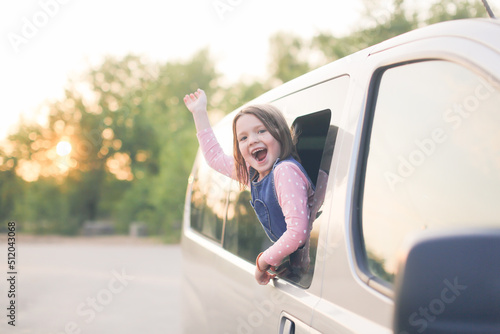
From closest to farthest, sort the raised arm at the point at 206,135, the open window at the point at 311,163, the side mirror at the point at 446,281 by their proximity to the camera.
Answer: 1. the side mirror at the point at 446,281
2. the open window at the point at 311,163
3. the raised arm at the point at 206,135

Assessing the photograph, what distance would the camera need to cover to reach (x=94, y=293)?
9734mm

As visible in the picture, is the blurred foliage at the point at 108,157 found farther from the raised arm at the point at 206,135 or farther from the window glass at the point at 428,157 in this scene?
the window glass at the point at 428,157

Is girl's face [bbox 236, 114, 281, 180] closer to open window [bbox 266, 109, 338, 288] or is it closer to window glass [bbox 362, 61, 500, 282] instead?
open window [bbox 266, 109, 338, 288]

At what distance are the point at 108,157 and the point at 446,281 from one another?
30.2 m

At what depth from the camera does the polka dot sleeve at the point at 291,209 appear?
1.97 m

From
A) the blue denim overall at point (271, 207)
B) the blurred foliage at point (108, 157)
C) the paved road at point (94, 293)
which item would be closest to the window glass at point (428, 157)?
the blue denim overall at point (271, 207)

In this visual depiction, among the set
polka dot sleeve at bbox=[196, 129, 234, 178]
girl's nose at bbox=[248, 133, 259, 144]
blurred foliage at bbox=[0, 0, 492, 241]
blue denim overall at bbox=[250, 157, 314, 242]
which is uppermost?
girl's nose at bbox=[248, 133, 259, 144]

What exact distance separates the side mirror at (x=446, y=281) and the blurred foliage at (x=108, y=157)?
17.8 meters

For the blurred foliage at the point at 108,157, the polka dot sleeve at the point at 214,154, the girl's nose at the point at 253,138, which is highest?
the girl's nose at the point at 253,138

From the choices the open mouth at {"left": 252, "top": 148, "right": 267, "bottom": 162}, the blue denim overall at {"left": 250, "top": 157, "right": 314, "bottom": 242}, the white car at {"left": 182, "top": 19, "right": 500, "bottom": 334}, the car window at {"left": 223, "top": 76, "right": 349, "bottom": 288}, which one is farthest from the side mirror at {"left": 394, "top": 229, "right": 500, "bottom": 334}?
the open mouth at {"left": 252, "top": 148, "right": 267, "bottom": 162}

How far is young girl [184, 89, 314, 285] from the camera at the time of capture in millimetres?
2002

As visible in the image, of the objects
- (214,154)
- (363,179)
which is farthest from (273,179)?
(214,154)

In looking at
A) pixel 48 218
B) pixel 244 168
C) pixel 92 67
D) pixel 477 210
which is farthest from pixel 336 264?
pixel 92 67

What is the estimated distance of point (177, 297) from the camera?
9477 millimetres
